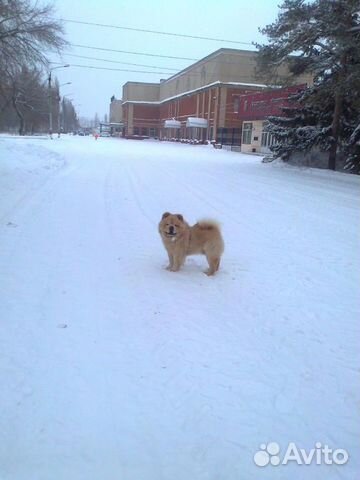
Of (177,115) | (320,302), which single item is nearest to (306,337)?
(320,302)

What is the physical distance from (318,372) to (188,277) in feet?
9.00

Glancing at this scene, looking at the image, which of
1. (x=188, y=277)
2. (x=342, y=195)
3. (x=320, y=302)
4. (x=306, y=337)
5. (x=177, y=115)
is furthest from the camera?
(x=177, y=115)

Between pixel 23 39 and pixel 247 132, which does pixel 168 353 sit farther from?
pixel 247 132

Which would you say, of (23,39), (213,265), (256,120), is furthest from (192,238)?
(256,120)

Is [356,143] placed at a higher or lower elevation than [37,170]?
higher

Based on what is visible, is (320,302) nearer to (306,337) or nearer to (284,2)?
(306,337)

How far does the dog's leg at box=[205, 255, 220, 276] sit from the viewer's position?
20.9 ft

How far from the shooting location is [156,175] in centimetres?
1903

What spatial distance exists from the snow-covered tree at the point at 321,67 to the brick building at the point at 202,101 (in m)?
23.4

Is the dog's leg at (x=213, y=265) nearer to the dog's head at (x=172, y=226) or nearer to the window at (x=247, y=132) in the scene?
the dog's head at (x=172, y=226)

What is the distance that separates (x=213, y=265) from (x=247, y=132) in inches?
1788

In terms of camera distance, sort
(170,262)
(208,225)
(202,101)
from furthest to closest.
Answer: (202,101) < (170,262) < (208,225)

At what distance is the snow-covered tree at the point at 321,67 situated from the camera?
1809 cm

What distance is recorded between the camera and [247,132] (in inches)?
1948
